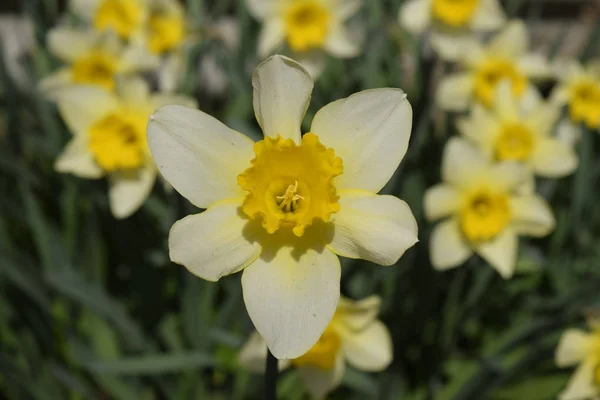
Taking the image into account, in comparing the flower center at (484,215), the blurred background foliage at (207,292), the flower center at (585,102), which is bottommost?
the blurred background foliage at (207,292)

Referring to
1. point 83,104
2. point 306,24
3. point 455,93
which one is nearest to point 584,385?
point 455,93

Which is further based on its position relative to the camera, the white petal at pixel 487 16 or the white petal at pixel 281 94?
the white petal at pixel 487 16

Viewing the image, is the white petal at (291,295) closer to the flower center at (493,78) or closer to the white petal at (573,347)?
the white petal at (573,347)

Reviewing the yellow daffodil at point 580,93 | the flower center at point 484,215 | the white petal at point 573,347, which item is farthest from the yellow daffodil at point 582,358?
the yellow daffodil at point 580,93

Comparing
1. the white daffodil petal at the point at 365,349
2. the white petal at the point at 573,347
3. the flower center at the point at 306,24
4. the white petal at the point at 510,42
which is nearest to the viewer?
the white daffodil petal at the point at 365,349

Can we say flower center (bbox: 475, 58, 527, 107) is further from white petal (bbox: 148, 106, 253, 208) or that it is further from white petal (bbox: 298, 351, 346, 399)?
white petal (bbox: 148, 106, 253, 208)

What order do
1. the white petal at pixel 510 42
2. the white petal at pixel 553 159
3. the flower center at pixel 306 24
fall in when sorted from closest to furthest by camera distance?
the white petal at pixel 553 159
the flower center at pixel 306 24
the white petal at pixel 510 42

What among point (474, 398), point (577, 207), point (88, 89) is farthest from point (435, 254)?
point (88, 89)

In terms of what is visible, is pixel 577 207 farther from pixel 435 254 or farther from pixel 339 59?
pixel 339 59

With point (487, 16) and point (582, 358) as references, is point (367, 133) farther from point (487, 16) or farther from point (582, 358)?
point (487, 16)
